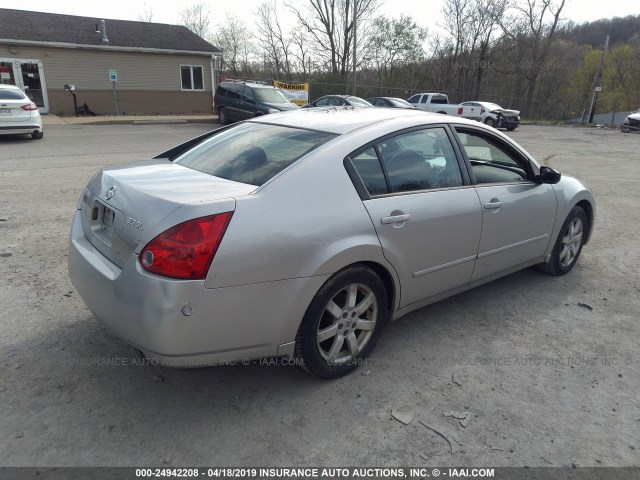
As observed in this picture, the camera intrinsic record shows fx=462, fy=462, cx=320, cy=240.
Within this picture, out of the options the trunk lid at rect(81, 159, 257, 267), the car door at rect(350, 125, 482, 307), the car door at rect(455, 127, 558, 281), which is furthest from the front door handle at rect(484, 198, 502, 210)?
the trunk lid at rect(81, 159, 257, 267)

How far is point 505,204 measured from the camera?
3539 mm

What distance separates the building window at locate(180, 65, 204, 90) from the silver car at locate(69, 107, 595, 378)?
23.1 m

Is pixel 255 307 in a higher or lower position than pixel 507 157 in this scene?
lower

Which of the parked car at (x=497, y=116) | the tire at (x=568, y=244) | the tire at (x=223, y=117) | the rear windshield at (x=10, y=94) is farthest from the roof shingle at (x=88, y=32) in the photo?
the tire at (x=568, y=244)

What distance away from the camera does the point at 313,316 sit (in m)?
2.54

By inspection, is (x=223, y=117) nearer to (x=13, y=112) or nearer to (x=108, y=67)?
(x=108, y=67)

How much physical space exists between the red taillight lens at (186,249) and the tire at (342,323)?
664 mm

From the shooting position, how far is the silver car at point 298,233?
2.20m

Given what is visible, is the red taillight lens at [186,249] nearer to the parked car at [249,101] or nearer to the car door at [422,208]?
the car door at [422,208]

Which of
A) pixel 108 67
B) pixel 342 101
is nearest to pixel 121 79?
pixel 108 67

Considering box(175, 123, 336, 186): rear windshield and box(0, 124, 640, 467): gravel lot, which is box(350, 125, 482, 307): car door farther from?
box(0, 124, 640, 467): gravel lot

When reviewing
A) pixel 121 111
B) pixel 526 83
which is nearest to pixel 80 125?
pixel 121 111

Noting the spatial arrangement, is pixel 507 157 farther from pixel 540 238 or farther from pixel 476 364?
pixel 476 364

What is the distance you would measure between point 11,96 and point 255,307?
13383 millimetres
